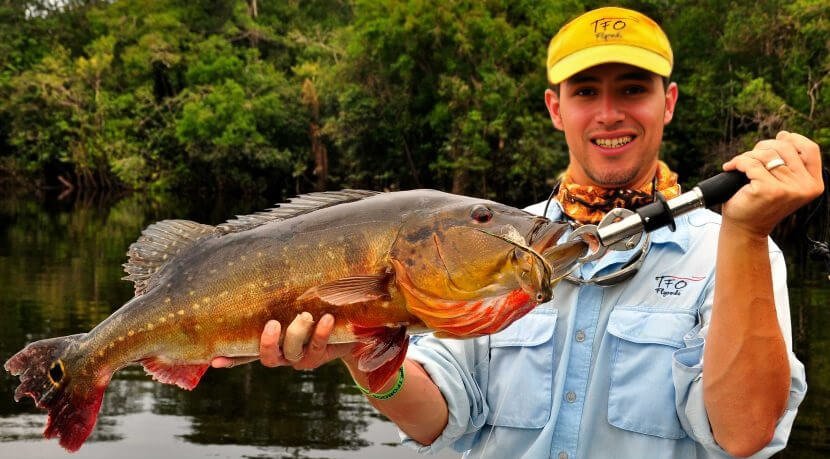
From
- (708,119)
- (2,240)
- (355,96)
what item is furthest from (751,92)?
(2,240)

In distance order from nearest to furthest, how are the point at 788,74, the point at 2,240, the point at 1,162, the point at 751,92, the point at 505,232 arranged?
the point at 505,232
the point at 2,240
the point at 751,92
the point at 788,74
the point at 1,162

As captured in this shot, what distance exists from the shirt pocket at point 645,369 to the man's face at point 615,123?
525mm

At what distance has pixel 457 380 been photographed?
124 inches

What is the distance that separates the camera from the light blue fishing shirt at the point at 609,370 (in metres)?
2.90

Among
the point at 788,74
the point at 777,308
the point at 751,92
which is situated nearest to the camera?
the point at 777,308

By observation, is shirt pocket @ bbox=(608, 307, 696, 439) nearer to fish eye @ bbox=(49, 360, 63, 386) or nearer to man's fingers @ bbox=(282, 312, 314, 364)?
man's fingers @ bbox=(282, 312, 314, 364)

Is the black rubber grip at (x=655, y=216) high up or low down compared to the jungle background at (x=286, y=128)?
down

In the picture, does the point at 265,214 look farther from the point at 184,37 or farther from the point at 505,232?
the point at 184,37

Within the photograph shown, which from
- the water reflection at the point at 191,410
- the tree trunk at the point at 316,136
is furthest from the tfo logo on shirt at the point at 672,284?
the tree trunk at the point at 316,136

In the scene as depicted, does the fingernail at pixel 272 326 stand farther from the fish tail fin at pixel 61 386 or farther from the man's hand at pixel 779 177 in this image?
the man's hand at pixel 779 177

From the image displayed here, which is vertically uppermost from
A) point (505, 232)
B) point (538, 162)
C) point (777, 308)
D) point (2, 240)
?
point (538, 162)

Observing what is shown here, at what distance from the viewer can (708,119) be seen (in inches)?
1268

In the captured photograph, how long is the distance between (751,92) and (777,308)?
25.2 meters

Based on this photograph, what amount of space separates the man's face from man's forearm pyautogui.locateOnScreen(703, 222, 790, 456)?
2.47ft
